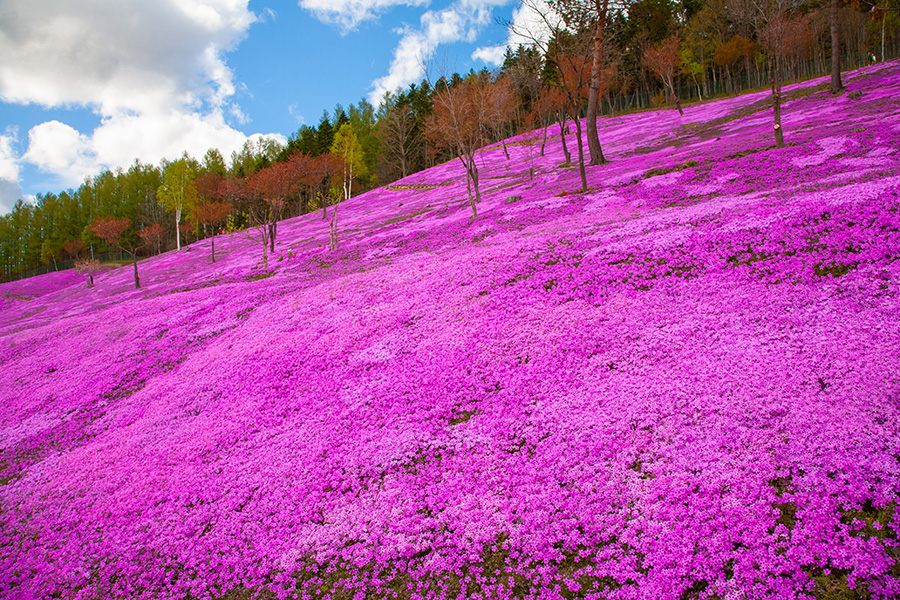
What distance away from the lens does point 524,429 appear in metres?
6.73

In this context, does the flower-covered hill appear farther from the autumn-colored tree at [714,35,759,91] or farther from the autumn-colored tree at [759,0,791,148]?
the autumn-colored tree at [714,35,759,91]

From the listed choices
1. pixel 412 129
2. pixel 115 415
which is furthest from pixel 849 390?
pixel 412 129

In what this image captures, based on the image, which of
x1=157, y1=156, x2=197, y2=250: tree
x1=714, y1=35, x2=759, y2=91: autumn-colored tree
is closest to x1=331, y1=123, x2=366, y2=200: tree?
x1=157, y1=156, x2=197, y2=250: tree

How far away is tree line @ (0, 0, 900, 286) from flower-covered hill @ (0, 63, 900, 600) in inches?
857

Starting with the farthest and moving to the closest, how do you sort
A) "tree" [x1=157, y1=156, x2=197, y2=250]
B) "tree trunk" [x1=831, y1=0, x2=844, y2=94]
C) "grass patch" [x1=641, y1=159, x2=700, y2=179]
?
"tree" [x1=157, y1=156, x2=197, y2=250] < "tree trunk" [x1=831, y1=0, x2=844, y2=94] < "grass patch" [x1=641, y1=159, x2=700, y2=179]

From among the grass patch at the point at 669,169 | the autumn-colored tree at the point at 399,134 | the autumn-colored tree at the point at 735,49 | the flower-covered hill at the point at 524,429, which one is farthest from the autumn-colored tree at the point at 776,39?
the autumn-colored tree at the point at 399,134

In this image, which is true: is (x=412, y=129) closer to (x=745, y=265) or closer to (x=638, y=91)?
(x=638, y=91)

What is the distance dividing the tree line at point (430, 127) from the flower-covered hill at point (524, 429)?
21.8 meters

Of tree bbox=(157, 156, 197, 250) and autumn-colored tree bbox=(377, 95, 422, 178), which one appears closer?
tree bbox=(157, 156, 197, 250)

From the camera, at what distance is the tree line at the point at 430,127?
147ft

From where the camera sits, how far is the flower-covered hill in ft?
14.7

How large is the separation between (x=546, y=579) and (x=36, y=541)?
871cm

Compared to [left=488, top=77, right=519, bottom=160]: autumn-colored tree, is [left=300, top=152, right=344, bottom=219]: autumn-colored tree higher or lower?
lower

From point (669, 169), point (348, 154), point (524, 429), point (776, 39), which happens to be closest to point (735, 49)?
point (776, 39)
